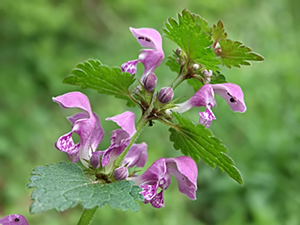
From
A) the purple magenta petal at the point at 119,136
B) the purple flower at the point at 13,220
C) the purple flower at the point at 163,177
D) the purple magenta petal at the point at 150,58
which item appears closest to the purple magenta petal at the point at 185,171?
the purple flower at the point at 163,177

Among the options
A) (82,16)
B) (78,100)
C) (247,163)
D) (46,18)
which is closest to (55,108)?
(46,18)

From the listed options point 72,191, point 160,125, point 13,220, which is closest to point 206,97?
point 72,191

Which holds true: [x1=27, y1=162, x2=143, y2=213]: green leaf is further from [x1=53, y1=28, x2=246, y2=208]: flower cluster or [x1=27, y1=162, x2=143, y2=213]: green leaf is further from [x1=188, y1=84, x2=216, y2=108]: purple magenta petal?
[x1=188, y1=84, x2=216, y2=108]: purple magenta petal

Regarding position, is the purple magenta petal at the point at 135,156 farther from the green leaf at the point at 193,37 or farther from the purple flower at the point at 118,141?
the green leaf at the point at 193,37

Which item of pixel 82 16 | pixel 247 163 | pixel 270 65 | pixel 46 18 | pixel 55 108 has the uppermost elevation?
pixel 82 16

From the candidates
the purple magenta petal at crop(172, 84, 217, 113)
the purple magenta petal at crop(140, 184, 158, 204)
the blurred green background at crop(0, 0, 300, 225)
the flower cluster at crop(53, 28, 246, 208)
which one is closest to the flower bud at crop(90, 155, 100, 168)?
the flower cluster at crop(53, 28, 246, 208)

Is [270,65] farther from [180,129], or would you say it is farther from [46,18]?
[180,129]

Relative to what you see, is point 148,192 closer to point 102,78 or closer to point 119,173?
point 119,173
